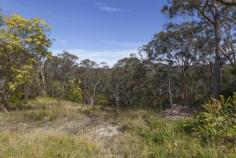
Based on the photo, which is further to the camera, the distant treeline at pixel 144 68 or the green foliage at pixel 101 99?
the green foliage at pixel 101 99

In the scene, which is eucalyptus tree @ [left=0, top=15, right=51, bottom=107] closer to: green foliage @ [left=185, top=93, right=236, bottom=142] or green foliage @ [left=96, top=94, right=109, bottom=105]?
green foliage @ [left=185, top=93, right=236, bottom=142]

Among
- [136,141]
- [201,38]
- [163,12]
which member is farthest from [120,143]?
[201,38]

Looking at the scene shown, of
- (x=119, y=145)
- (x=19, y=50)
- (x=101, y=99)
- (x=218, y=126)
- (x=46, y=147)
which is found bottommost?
(x=101, y=99)

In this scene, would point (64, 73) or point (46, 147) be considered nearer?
point (46, 147)

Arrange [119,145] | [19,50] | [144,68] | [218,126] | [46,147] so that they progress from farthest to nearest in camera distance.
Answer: [144,68]
[19,50]
[119,145]
[218,126]
[46,147]

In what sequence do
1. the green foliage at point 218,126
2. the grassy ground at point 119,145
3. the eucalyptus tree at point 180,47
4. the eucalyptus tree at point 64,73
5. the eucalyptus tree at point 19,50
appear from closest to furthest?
the grassy ground at point 119,145 → the green foliage at point 218,126 → the eucalyptus tree at point 19,50 → the eucalyptus tree at point 180,47 → the eucalyptus tree at point 64,73

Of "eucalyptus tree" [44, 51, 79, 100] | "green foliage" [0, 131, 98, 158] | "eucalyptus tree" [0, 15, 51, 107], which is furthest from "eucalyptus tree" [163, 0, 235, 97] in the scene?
"eucalyptus tree" [44, 51, 79, 100]

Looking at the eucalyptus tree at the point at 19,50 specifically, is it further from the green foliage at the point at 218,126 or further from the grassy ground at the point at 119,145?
the green foliage at the point at 218,126

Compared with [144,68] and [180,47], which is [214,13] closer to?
[180,47]

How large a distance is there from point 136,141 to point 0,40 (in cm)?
916

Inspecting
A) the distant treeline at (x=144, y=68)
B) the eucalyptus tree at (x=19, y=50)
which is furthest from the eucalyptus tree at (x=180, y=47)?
the eucalyptus tree at (x=19, y=50)

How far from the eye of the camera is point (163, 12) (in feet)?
52.5

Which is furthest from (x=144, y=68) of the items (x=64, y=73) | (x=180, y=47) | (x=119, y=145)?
(x=119, y=145)

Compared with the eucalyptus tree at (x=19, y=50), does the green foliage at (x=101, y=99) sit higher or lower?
lower
